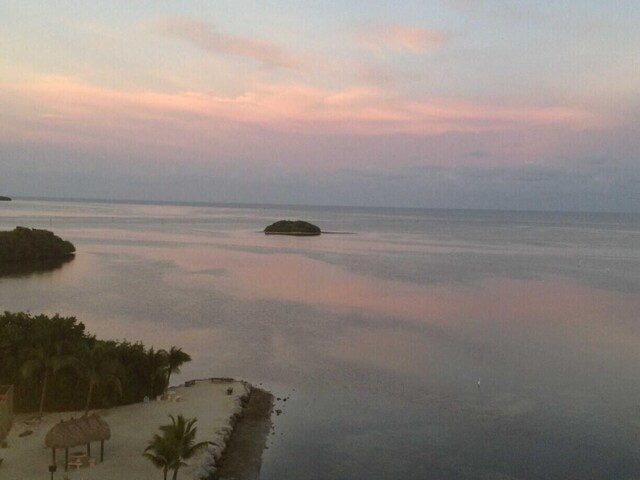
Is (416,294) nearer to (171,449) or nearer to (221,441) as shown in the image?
(221,441)

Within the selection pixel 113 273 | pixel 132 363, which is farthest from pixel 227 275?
pixel 132 363

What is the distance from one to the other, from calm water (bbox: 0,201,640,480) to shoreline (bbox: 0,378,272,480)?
8.23 feet

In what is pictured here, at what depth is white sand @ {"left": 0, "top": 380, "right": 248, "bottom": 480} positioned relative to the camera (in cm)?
2316

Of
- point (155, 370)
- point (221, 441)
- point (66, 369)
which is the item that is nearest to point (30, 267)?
point (155, 370)

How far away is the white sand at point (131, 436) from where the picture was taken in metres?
23.2

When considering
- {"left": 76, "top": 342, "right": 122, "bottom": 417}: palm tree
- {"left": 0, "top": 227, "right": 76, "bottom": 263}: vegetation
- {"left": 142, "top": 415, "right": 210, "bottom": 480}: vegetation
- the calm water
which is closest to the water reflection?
the calm water

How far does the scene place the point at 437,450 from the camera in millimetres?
28703

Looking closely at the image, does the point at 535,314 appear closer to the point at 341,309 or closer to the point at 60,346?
the point at 341,309

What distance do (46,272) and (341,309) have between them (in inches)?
Result: 1986

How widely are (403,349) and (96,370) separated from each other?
26.0 m

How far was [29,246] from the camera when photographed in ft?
345

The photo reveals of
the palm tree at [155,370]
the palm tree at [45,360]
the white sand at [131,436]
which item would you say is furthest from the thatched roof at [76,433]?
the palm tree at [155,370]

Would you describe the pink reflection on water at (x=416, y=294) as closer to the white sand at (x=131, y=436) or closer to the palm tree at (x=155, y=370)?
the white sand at (x=131, y=436)

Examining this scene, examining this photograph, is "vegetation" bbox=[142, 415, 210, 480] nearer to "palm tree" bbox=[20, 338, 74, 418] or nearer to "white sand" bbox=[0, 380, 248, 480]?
"white sand" bbox=[0, 380, 248, 480]
